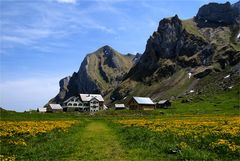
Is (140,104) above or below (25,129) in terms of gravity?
above

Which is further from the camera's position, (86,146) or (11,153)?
(86,146)

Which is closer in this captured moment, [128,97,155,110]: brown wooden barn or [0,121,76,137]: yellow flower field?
[0,121,76,137]: yellow flower field

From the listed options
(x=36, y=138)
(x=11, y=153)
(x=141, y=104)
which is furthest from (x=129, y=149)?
(x=141, y=104)

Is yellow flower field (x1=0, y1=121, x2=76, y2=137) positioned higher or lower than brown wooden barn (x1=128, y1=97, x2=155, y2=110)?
lower

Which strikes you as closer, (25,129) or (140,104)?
(25,129)

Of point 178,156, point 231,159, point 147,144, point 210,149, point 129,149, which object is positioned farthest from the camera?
point 147,144

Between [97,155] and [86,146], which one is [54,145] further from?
[97,155]

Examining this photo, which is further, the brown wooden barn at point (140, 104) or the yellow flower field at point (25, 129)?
the brown wooden barn at point (140, 104)

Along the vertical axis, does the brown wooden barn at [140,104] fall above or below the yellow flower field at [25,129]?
above

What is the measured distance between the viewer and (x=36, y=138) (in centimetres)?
3244

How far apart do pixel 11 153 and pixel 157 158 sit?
30.6 ft

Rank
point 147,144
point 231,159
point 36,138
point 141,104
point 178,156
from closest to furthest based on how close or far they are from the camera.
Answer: point 231,159, point 178,156, point 147,144, point 36,138, point 141,104

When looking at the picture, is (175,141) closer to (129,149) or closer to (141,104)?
(129,149)

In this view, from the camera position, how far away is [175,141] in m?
27.9
